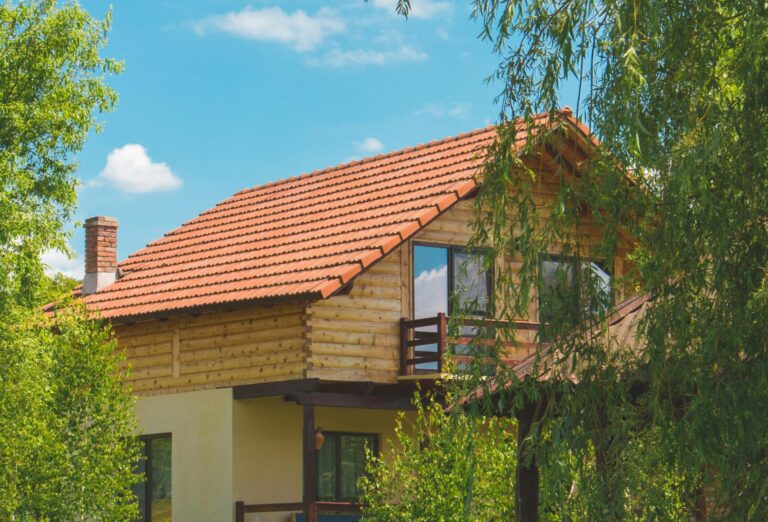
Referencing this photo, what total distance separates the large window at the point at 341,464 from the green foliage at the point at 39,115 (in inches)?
243

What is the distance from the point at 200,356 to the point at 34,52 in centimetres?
599

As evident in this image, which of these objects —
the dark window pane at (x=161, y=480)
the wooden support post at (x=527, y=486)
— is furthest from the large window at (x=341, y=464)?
the wooden support post at (x=527, y=486)

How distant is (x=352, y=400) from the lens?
63.9 feet

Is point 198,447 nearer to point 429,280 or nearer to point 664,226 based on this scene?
point 429,280

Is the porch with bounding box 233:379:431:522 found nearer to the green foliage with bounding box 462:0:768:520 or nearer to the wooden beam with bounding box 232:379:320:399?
the wooden beam with bounding box 232:379:320:399

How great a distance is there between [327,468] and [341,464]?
259mm

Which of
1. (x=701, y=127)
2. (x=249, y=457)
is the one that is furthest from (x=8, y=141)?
(x=701, y=127)

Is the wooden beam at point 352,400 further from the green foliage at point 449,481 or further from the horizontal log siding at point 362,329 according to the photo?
the green foliage at point 449,481

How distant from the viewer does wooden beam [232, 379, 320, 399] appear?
61.0 ft

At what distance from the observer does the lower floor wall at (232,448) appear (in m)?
19.8

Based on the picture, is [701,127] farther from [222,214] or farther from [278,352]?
[222,214]

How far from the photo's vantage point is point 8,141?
16.5 metres

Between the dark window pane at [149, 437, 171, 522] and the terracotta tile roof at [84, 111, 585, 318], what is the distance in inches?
92.9

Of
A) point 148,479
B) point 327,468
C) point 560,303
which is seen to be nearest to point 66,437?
point 148,479
